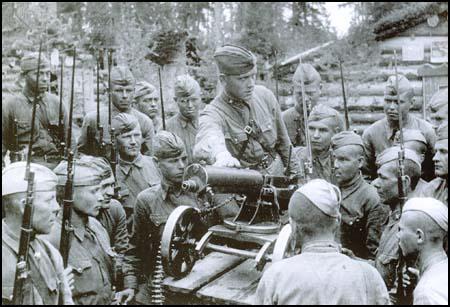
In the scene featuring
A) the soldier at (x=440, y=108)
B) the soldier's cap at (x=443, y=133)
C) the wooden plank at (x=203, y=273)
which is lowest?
the wooden plank at (x=203, y=273)

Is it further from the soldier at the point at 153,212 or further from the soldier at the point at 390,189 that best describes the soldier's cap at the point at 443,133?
the soldier at the point at 153,212

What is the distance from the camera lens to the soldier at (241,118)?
511 cm

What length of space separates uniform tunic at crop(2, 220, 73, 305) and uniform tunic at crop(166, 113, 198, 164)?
3.56 metres

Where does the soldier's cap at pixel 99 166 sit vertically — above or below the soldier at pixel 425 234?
above

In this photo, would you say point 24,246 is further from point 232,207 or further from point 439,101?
point 439,101

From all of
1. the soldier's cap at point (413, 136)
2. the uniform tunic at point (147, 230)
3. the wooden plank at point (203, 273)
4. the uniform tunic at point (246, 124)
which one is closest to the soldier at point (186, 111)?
the uniform tunic at point (246, 124)


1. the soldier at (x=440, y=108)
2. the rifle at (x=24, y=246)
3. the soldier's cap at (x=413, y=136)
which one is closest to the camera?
the rifle at (x=24, y=246)

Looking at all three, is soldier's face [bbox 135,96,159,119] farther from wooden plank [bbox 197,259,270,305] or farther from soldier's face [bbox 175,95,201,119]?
wooden plank [bbox 197,259,270,305]

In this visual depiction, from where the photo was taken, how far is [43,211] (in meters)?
3.21

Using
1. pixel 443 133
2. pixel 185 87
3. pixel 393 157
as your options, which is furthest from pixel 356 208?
pixel 185 87

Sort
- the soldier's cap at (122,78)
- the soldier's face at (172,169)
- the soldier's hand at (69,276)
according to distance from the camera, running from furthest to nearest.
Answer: the soldier's cap at (122,78), the soldier's face at (172,169), the soldier's hand at (69,276)

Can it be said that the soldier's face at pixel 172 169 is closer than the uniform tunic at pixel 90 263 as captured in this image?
No

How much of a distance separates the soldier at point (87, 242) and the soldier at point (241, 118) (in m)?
1.16

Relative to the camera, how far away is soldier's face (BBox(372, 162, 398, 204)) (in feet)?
15.2
